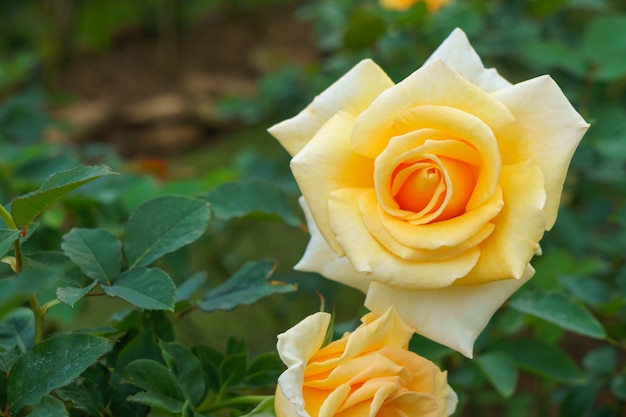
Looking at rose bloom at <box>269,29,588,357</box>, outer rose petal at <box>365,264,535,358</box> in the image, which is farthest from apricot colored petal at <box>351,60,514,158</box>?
outer rose petal at <box>365,264,535,358</box>

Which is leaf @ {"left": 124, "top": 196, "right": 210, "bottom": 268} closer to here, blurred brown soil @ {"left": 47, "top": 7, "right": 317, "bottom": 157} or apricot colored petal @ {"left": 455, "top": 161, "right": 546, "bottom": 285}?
apricot colored petal @ {"left": 455, "top": 161, "right": 546, "bottom": 285}

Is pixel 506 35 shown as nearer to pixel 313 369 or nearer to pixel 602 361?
pixel 602 361

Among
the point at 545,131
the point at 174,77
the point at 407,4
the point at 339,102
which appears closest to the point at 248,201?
the point at 339,102

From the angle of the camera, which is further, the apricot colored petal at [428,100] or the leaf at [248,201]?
the leaf at [248,201]

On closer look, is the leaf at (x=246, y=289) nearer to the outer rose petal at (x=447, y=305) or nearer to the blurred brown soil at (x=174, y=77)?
the outer rose petal at (x=447, y=305)

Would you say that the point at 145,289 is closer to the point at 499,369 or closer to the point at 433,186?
the point at 433,186

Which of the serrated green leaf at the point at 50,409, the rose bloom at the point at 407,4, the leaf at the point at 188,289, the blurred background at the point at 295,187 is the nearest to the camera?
the serrated green leaf at the point at 50,409

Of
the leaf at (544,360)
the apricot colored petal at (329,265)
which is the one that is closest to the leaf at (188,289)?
the apricot colored petal at (329,265)
